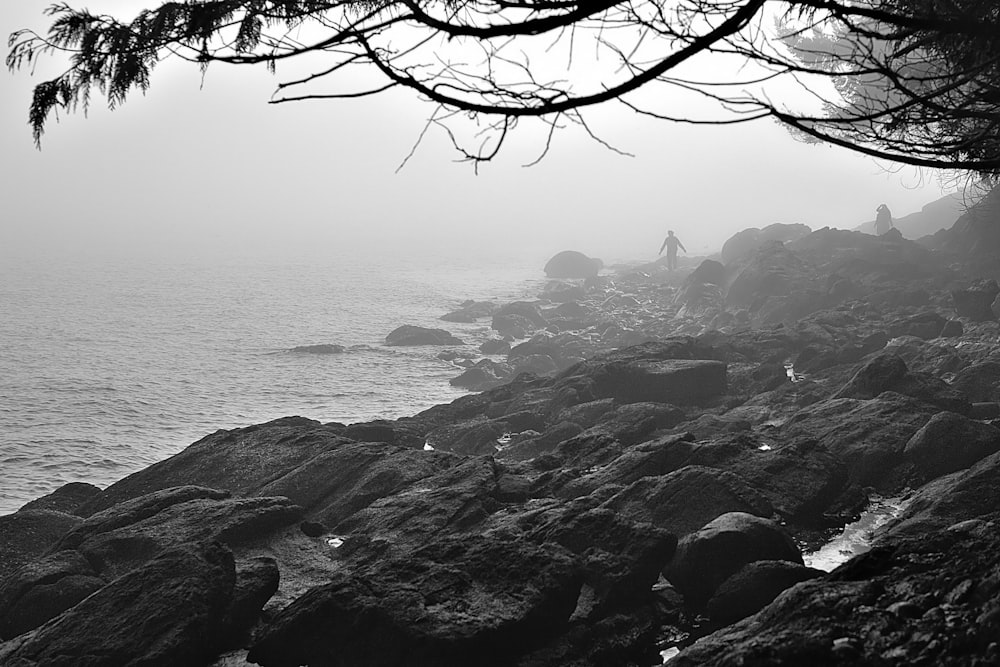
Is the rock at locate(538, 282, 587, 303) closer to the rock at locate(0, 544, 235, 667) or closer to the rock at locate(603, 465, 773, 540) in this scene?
the rock at locate(603, 465, 773, 540)

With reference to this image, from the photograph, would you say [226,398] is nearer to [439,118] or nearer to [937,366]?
[937,366]

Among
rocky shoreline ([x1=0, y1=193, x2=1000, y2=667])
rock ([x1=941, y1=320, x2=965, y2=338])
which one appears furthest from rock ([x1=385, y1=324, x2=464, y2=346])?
rock ([x1=941, y1=320, x2=965, y2=338])

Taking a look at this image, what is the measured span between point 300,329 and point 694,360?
102 ft

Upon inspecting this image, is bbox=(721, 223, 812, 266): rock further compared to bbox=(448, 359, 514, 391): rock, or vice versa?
bbox=(721, 223, 812, 266): rock

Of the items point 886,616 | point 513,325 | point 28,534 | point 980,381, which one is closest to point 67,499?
point 28,534

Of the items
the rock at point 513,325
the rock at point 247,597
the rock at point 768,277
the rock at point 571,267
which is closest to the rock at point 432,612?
the rock at point 247,597

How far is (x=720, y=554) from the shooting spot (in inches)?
336

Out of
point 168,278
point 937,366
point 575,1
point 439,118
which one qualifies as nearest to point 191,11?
point 439,118

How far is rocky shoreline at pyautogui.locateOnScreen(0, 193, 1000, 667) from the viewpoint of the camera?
5.55m

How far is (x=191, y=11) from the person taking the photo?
4.35m

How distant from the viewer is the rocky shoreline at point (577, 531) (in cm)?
555

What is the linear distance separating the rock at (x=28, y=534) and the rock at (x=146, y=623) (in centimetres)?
395

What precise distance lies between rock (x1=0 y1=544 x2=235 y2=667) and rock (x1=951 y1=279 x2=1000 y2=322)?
71.6 feet

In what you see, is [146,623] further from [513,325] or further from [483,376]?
[513,325]
